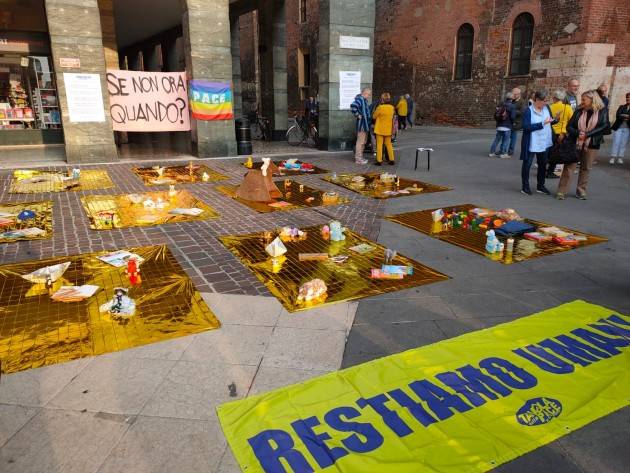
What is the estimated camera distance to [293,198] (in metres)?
8.70

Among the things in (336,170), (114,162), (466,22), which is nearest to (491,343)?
(336,170)

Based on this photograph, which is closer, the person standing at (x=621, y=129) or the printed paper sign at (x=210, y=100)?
the person standing at (x=621, y=129)

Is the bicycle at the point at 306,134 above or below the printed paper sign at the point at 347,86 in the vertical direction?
below

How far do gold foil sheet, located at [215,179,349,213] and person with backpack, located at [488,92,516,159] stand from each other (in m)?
6.67

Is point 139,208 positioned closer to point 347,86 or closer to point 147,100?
point 147,100

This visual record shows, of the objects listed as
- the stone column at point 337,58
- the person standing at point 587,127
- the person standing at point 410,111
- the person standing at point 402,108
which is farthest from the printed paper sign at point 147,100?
the person standing at point 410,111

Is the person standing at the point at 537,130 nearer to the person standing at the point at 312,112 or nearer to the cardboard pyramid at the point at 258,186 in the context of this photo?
the cardboard pyramid at the point at 258,186

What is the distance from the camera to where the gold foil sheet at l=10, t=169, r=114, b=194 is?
9.20 m

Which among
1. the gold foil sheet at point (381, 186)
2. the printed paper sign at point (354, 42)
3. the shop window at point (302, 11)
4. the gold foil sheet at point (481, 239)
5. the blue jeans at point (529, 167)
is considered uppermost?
the shop window at point (302, 11)

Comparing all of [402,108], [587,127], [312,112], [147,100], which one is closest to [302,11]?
[402,108]

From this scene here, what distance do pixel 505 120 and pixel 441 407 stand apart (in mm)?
11872

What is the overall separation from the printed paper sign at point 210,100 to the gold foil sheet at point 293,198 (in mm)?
4276

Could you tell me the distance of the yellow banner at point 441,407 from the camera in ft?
8.28

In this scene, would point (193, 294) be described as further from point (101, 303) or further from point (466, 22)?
point (466, 22)
